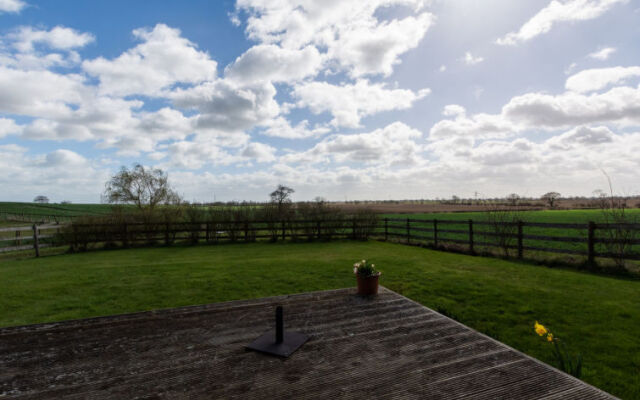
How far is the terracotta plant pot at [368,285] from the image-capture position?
3.88 meters

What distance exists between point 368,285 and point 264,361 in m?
1.97

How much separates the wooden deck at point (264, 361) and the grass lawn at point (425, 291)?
3.77ft

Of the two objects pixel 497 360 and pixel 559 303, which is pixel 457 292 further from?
pixel 497 360

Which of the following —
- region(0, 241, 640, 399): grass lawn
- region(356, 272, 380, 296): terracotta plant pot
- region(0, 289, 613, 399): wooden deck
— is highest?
region(356, 272, 380, 296): terracotta plant pot

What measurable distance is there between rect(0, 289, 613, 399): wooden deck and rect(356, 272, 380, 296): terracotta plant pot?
661 millimetres

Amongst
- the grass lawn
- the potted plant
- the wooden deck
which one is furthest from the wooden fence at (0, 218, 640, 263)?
the wooden deck

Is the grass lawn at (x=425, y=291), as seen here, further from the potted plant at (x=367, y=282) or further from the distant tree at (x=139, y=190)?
the distant tree at (x=139, y=190)

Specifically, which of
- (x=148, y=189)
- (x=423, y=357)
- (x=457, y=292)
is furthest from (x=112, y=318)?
(x=148, y=189)

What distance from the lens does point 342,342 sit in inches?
99.7

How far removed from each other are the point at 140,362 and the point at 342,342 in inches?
60.9

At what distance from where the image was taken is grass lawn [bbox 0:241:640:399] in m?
3.31

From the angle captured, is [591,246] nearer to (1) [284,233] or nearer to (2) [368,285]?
(2) [368,285]

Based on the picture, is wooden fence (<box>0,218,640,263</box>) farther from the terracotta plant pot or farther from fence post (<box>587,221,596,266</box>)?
→ the terracotta plant pot

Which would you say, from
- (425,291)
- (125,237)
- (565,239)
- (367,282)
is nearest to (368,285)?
(367,282)
